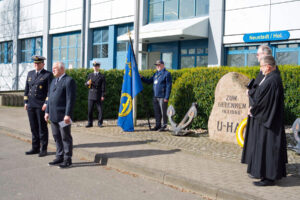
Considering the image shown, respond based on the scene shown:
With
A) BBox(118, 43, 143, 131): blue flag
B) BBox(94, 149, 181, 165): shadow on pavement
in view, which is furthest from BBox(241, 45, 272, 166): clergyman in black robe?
BBox(118, 43, 143, 131): blue flag

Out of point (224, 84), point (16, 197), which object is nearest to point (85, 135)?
point (224, 84)

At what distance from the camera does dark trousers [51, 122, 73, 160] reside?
19.8ft

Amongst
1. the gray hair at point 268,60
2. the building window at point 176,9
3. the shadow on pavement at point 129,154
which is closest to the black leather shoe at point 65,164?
the shadow on pavement at point 129,154

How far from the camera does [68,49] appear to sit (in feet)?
88.9

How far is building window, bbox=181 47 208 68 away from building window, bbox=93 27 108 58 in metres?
6.91

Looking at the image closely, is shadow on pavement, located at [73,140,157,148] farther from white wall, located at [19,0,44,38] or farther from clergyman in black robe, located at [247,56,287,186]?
white wall, located at [19,0,44,38]

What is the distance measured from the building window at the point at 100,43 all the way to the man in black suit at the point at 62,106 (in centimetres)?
1756

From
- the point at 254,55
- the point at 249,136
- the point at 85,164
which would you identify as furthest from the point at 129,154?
the point at 254,55

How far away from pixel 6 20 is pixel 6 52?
3259 millimetres

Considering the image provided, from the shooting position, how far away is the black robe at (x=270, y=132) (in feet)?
15.5

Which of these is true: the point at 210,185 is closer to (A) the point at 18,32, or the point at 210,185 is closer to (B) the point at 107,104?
(B) the point at 107,104

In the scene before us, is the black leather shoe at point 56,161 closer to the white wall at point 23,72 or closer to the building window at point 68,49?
the building window at point 68,49

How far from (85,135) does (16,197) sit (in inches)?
180

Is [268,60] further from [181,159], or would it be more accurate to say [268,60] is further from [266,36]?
[266,36]
